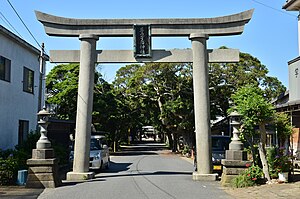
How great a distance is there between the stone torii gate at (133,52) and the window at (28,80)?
6911 mm

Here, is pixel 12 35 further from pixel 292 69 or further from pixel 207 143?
pixel 292 69

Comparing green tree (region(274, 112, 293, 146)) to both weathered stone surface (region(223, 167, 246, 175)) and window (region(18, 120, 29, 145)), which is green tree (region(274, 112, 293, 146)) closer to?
weathered stone surface (region(223, 167, 246, 175))

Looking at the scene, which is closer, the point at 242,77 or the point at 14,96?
the point at 14,96

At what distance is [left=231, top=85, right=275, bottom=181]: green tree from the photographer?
14.1m

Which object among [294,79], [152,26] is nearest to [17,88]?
[152,26]

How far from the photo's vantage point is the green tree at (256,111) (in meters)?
14.1

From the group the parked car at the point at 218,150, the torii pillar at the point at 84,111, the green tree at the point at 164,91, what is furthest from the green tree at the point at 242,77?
the torii pillar at the point at 84,111

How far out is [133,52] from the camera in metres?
17.2

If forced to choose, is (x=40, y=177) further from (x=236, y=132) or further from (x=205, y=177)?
(x=236, y=132)

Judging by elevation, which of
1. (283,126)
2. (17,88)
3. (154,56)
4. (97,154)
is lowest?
(97,154)

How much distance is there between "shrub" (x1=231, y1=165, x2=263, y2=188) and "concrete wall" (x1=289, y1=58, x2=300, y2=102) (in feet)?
21.2

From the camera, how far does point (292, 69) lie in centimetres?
1969

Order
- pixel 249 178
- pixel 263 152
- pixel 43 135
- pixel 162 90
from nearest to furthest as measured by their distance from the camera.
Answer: pixel 249 178 < pixel 263 152 < pixel 43 135 < pixel 162 90

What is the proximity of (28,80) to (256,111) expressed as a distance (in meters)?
15.3
